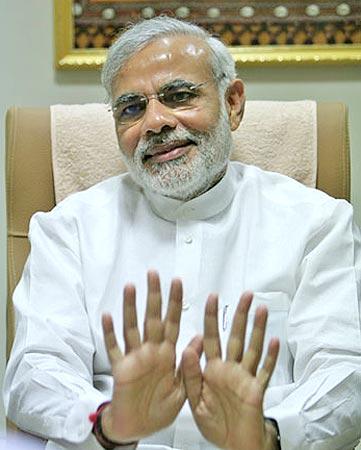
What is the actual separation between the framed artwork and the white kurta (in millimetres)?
438

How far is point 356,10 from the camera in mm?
2158

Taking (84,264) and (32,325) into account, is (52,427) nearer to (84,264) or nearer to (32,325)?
(32,325)

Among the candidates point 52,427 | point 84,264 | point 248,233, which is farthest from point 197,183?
point 52,427

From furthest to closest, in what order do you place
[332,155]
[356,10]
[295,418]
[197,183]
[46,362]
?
1. [356,10]
2. [332,155]
3. [197,183]
4. [46,362]
5. [295,418]

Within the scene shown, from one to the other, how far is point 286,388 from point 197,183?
43 cm

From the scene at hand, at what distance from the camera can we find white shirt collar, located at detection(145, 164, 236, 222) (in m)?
1.77

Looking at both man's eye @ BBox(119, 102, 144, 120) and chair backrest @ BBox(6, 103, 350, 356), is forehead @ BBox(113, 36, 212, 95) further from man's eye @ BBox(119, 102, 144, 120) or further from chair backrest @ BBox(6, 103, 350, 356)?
chair backrest @ BBox(6, 103, 350, 356)

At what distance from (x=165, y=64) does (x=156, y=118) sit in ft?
0.37

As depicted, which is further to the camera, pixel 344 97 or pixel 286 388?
pixel 344 97

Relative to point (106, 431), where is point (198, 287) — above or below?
above

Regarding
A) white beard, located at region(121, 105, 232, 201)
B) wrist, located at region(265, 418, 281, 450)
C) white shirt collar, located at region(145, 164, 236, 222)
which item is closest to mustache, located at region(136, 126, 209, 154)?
white beard, located at region(121, 105, 232, 201)

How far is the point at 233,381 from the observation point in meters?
1.32

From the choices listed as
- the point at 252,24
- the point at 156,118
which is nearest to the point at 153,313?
the point at 156,118

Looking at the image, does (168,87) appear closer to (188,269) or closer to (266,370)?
(188,269)
